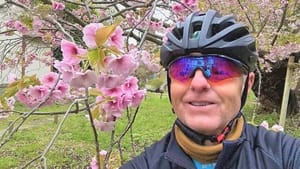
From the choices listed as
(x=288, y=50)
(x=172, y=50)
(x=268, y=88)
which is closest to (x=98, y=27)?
(x=172, y=50)

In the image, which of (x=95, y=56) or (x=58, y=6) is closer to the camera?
(x=95, y=56)

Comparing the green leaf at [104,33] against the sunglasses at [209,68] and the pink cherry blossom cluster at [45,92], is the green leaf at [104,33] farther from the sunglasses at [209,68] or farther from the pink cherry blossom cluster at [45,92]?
the pink cherry blossom cluster at [45,92]

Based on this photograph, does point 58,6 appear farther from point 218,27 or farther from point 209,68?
point 209,68

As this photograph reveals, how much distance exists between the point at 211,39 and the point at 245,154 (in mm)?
316

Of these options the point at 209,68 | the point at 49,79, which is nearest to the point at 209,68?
the point at 209,68

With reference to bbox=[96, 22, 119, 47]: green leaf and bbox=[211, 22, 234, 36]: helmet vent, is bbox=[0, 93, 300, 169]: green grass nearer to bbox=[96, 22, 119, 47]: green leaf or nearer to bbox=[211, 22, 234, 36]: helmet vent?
bbox=[211, 22, 234, 36]: helmet vent

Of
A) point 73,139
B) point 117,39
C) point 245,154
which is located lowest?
point 73,139

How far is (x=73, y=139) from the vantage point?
7559mm

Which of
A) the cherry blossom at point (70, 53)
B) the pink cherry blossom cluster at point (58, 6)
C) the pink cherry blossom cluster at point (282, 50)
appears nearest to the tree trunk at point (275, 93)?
the pink cherry blossom cluster at point (282, 50)

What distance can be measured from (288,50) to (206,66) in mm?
4396

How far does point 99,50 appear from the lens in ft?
4.20

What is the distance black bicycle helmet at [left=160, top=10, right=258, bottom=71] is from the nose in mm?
69

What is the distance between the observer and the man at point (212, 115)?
1242 mm

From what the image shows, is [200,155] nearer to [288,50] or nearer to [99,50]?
[99,50]
